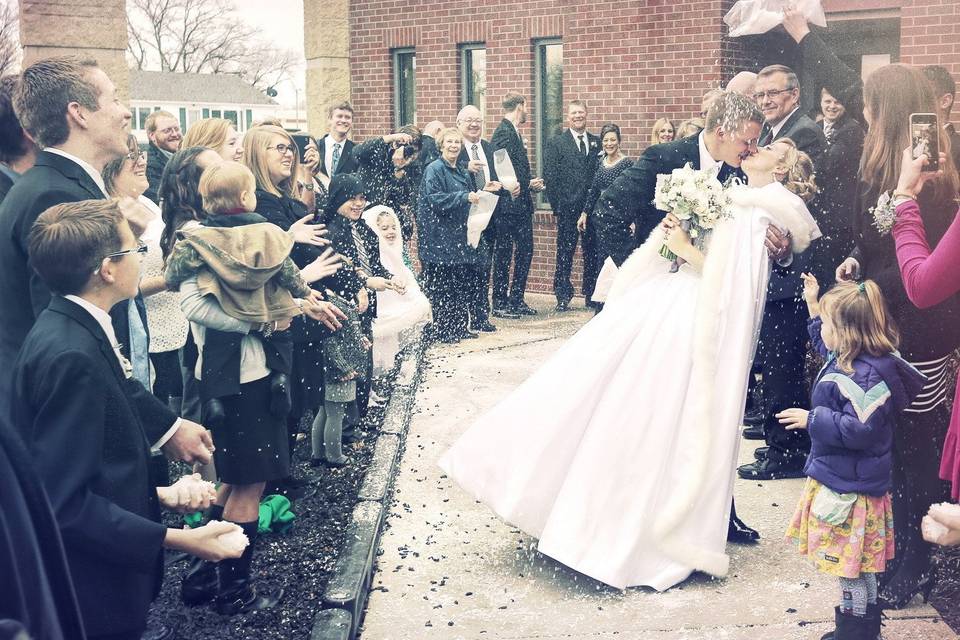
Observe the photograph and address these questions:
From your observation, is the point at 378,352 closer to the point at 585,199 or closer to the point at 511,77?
the point at 585,199

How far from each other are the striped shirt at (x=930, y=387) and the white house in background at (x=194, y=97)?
75.3 meters

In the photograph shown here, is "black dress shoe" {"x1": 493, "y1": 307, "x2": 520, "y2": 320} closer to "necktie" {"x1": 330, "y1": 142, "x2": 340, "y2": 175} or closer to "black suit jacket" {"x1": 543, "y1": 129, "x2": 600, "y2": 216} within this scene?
"black suit jacket" {"x1": 543, "y1": 129, "x2": 600, "y2": 216}

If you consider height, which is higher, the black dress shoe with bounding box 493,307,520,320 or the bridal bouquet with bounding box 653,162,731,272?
the bridal bouquet with bounding box 653,162,731,272

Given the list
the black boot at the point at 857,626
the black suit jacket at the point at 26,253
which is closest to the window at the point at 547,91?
the black boot at the point at 857,626

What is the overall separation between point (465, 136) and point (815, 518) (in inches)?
316

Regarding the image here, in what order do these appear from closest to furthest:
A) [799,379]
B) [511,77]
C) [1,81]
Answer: [1,81] → [799,379] → [511,77]

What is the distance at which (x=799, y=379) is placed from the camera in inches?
274

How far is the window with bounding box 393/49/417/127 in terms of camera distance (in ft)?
54.0

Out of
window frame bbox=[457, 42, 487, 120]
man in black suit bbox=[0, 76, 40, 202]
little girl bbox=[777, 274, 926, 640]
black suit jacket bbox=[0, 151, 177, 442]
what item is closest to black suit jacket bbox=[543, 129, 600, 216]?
window frame bbox=[457, 42, 487, 120]

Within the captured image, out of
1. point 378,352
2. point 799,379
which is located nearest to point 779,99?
point 799,379

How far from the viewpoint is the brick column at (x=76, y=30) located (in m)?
8.12

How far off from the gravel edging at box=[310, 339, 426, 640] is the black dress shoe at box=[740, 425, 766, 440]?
2367 millimetres

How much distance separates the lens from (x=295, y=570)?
545cm

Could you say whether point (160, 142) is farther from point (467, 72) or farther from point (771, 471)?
point (467, 72)
